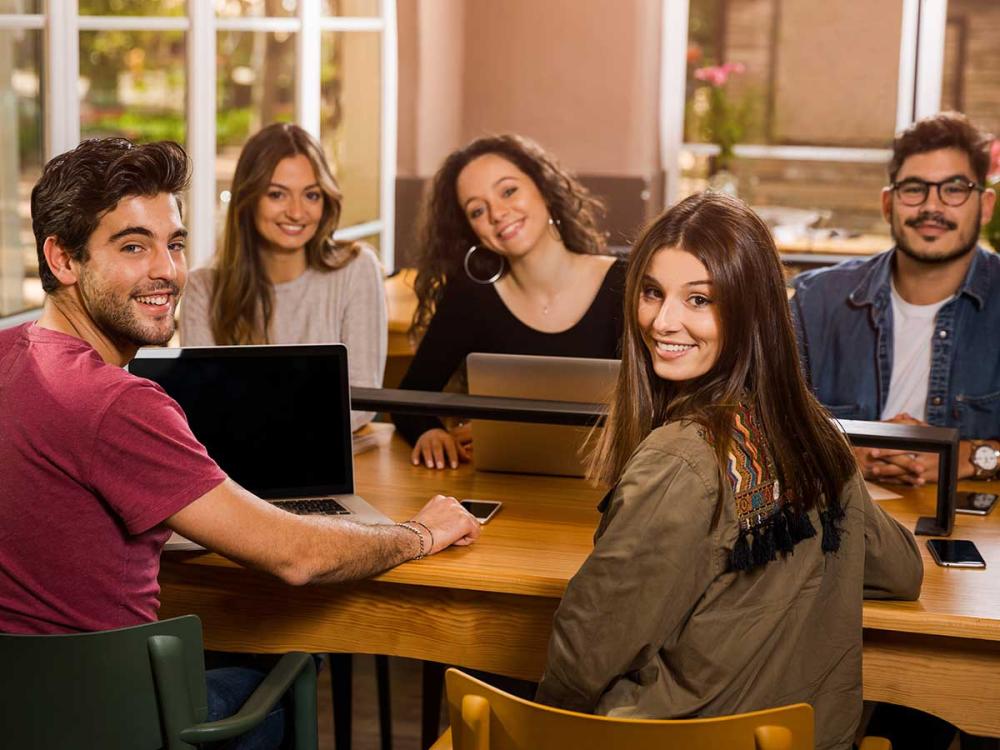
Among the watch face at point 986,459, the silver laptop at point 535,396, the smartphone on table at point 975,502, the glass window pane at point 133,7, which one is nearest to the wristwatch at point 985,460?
the watch face at point 986,459

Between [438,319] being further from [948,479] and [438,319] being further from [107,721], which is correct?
[107,721]

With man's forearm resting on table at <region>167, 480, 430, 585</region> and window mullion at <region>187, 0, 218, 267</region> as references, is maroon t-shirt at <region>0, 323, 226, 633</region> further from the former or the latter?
window mullion at <region>187, 0, 218, 267</region>

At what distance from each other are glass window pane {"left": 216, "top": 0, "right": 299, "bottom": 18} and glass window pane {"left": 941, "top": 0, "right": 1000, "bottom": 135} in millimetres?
2974

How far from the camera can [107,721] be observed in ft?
5.31

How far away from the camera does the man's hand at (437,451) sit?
2580 millimetres

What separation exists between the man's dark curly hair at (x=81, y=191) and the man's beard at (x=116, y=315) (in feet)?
0.15

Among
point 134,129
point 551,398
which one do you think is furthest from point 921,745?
point 134,129

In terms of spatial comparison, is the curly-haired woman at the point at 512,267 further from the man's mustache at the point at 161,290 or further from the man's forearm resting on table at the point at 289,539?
the man's mustache at the point at 161,290

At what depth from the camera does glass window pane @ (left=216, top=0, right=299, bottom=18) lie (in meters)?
4.34

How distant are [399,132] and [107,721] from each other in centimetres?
397

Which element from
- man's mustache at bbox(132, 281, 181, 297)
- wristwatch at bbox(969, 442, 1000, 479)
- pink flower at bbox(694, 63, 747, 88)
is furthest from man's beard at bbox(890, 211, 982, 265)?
pink flower at bbox(694, 63, 747, 88)

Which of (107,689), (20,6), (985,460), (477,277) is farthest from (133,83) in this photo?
(107,689)

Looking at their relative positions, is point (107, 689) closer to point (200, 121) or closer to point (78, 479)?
point (78, 479)

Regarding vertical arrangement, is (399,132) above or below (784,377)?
above
